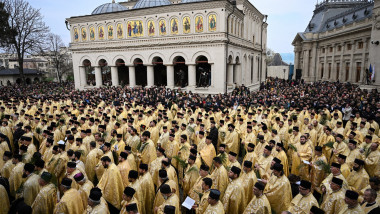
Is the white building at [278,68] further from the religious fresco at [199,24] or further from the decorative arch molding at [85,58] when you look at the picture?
the decorative arch molding at [85,58]

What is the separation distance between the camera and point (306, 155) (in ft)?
24.5

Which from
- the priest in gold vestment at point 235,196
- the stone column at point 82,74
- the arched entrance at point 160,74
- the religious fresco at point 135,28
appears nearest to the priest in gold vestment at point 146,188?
the priest in gold vestment at point 235,196

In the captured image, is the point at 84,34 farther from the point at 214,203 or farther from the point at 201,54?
the point at 214,203

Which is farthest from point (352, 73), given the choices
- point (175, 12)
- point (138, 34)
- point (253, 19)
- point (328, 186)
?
point (328, 186)

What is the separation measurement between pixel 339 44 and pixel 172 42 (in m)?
26.5

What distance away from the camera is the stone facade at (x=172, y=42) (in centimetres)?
2444

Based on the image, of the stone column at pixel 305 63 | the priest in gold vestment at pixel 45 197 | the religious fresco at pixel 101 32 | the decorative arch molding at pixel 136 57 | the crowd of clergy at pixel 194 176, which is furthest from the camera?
the stone column at pixel 305 63

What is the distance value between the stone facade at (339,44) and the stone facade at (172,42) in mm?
13347

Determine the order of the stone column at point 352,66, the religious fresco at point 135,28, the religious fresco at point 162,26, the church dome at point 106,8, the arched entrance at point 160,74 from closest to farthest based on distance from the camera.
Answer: the religious fresco at point 162,26
the religious fresco at point 135,28
the stone column at point 352,66
the church dome at point 106,8
the arched entrance at point 160,74

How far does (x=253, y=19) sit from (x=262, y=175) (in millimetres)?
34106

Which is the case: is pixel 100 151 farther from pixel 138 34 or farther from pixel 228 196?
pixel 138 34

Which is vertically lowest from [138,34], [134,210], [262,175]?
[262,175]

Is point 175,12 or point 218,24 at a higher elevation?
point 175,12

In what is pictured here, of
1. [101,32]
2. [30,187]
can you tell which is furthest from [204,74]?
[30,187]
